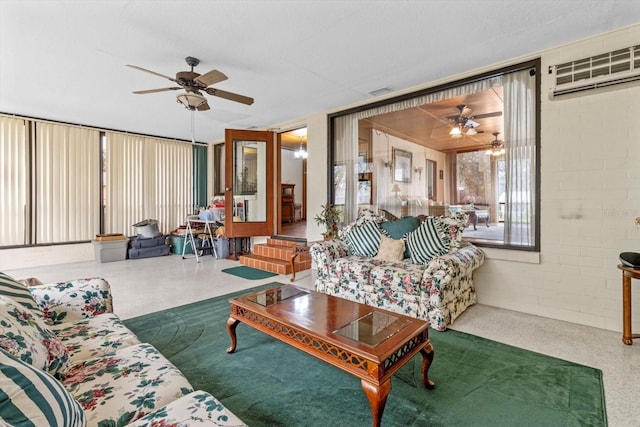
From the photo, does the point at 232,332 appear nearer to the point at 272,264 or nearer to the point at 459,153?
the point at 272,264

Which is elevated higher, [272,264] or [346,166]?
[346,166]

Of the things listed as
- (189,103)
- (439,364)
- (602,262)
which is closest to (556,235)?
(602,262)

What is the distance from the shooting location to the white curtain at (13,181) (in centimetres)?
515

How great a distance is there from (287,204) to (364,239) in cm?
598

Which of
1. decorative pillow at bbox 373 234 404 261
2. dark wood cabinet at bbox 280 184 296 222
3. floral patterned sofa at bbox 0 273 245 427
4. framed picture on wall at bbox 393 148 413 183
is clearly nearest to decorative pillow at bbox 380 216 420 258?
decorative pillow at bbox 373 234 404 261

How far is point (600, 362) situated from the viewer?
2.21 metres

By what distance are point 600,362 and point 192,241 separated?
613cm

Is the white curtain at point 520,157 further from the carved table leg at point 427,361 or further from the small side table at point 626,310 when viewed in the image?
the carved table leg at point 427,361

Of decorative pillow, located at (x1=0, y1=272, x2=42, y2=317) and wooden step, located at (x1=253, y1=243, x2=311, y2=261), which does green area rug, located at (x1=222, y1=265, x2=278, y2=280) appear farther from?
decorative pillow, located at (x1=0, y1=272, x2=42, y2=317)

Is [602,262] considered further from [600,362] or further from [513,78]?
[513,78]

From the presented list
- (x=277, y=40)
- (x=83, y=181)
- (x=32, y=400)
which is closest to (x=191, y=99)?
(x=277, y=40)

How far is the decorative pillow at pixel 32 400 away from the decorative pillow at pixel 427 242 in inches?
118

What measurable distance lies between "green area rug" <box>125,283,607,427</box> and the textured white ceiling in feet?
8.88

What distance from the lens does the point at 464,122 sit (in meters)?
4.51
